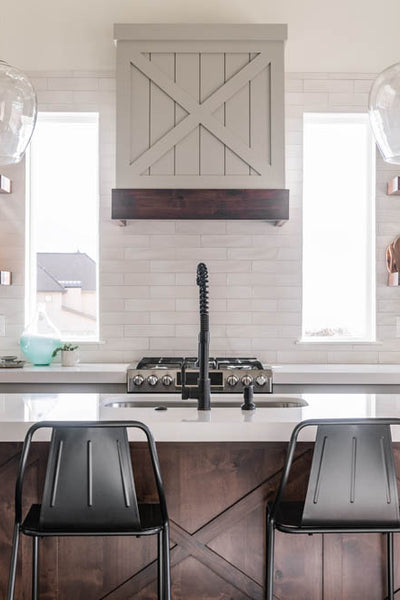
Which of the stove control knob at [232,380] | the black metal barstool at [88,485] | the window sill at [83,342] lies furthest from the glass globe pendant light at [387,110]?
the window sill at [83,342]

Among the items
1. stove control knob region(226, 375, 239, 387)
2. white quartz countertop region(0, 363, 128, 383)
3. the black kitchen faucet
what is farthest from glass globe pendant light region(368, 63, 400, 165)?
white quartz countertop region(0, 363, 128, 383)

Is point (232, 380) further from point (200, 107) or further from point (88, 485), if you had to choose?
point (88, 485)

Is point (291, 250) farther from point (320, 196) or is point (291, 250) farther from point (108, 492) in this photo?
point (108, 492)

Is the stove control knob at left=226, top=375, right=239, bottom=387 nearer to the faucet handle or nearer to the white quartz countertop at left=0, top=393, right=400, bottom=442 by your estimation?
the white quartz countertop at left=0, top=393, right=400, bottom=442

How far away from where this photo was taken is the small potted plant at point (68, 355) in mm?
4020

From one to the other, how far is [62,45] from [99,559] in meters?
3.54

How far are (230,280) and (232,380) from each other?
3.02 feet

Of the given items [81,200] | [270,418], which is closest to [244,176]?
[81,200]

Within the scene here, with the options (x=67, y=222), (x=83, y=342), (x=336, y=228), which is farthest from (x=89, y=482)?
(x=336, y=228)

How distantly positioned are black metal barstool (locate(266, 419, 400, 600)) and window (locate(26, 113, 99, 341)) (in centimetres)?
285

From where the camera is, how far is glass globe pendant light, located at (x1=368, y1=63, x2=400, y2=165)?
6.15 ft

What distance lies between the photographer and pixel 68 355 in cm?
402

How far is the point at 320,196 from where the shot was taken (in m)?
4.49

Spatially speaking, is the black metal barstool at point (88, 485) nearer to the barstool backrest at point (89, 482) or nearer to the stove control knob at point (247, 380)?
the barstool backrest at point (89, 482)
